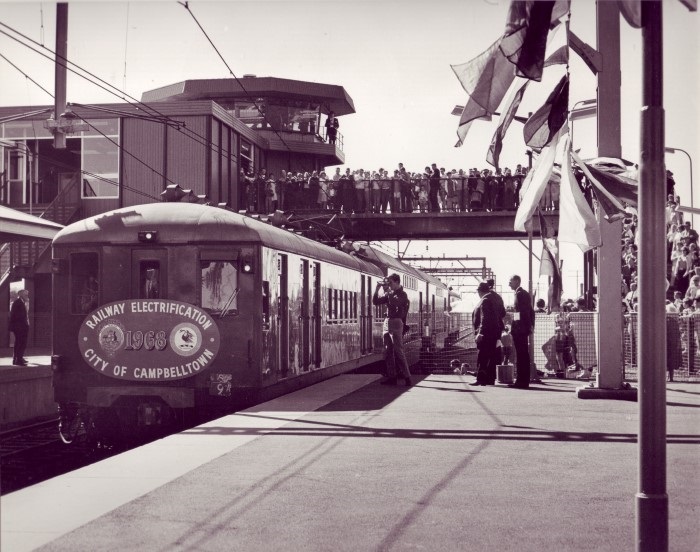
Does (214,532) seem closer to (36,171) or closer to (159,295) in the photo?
(159,295)

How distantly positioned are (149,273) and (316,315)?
4464mm

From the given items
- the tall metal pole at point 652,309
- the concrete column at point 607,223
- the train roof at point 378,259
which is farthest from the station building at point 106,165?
the tall metal pole at point 652,309

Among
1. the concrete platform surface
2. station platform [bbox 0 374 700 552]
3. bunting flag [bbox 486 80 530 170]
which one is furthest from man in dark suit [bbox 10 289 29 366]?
bunting flag [bbox 486 80 530 170]

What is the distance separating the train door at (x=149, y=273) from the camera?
12141 mm

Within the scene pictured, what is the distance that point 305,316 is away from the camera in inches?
606

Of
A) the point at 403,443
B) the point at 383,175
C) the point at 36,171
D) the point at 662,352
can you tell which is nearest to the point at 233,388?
the point at 403,443

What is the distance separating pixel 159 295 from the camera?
12.1 m

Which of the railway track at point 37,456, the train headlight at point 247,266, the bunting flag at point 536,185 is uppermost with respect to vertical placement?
the bunting flag at point 536,185

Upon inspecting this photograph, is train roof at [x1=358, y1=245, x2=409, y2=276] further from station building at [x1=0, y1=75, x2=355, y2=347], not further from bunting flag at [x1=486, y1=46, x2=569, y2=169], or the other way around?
bunting flag at [x1=486, y1=46, x2=569, y2=169]

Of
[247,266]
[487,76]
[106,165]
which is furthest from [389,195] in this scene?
[487,76]

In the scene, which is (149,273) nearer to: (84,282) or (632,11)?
(84,282)

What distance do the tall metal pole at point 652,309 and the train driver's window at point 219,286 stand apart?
7.63m

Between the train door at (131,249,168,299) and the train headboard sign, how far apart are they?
0.70 ft

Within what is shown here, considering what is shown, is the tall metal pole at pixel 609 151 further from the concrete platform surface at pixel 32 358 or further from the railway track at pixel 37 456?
the concrete platform surface at pixel 32 358
